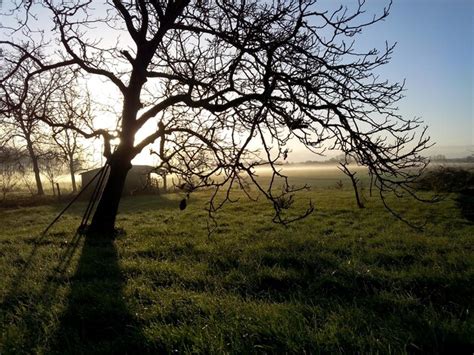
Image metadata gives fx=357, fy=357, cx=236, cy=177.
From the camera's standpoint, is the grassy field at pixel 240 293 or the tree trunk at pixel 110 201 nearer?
the grassy field at pixel 240 293

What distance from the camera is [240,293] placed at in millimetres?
5359

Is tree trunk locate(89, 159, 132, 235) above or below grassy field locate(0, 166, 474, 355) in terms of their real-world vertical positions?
above

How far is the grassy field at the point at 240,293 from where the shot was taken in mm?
3605

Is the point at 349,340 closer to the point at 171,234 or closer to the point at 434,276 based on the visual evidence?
the point at 434,276

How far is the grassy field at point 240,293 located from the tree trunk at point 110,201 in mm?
790

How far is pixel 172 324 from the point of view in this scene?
397 centimetres

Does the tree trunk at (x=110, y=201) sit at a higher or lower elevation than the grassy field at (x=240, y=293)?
higher

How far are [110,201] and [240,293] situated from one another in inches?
275

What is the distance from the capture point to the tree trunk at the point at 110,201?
1092cm

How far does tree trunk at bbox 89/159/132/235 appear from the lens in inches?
430

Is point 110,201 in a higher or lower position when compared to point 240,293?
higher

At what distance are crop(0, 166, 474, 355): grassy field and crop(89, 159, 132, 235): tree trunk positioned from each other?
2.59ft

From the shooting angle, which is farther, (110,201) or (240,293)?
(110,201)

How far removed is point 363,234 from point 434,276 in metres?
4.52
